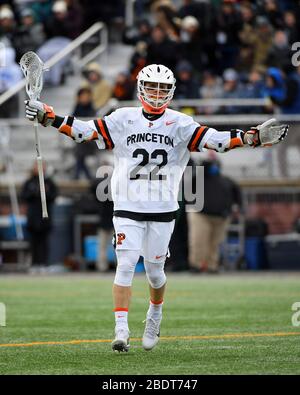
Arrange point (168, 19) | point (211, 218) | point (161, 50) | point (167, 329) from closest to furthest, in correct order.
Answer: point (167, 329) → point (211, 218) → point (161, 50) → point (168, 19)

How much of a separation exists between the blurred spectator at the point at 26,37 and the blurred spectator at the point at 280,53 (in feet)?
18.4

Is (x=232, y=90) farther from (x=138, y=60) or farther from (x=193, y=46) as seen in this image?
(x=138, y=60)

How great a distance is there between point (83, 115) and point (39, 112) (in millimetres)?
12504

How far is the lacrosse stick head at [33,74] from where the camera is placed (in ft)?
31.8

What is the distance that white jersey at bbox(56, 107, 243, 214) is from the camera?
9.43 meters

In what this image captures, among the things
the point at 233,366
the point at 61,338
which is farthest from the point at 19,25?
the point at 233,366

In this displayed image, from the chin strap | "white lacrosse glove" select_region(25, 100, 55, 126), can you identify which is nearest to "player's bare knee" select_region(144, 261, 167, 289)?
the chin strap

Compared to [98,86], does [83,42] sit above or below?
above

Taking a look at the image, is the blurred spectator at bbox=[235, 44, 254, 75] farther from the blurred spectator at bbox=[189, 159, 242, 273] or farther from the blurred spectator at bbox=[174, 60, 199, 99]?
the blurred spectator at bbox=[189, 159, 242, 273]

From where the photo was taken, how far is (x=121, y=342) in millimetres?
8969

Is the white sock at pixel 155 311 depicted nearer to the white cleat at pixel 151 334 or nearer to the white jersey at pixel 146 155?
the white cleat at pixel 151 334

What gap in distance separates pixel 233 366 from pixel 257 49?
15125 mm

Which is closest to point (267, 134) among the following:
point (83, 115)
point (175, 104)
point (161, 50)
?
point (175, 104)

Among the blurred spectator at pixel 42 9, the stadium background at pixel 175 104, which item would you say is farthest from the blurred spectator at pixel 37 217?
the blurred spectator at pixel 42 9
